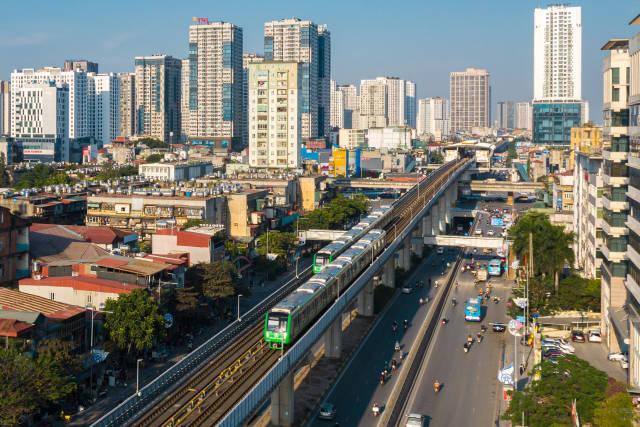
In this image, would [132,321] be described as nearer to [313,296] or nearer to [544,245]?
[313,296]

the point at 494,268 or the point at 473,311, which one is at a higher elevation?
the point at 494,268

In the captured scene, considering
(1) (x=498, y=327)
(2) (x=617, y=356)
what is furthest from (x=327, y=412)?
(1) (x=498, y=327)

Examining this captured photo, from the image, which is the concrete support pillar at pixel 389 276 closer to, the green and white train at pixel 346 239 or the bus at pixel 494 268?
the green and white train at pixel 346 239

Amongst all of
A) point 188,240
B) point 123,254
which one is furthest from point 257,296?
point 123,254

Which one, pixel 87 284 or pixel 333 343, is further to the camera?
pixel 333 343

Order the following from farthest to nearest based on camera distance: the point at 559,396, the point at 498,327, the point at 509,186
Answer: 1. the point at 509,186
2. the point at 498,327
3. the point at 559,396

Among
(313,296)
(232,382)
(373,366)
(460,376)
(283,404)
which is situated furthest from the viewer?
(373,366)

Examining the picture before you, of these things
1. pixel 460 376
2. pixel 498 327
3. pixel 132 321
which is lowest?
pixel 460 376

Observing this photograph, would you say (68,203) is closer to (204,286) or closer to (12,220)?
(12,220)
